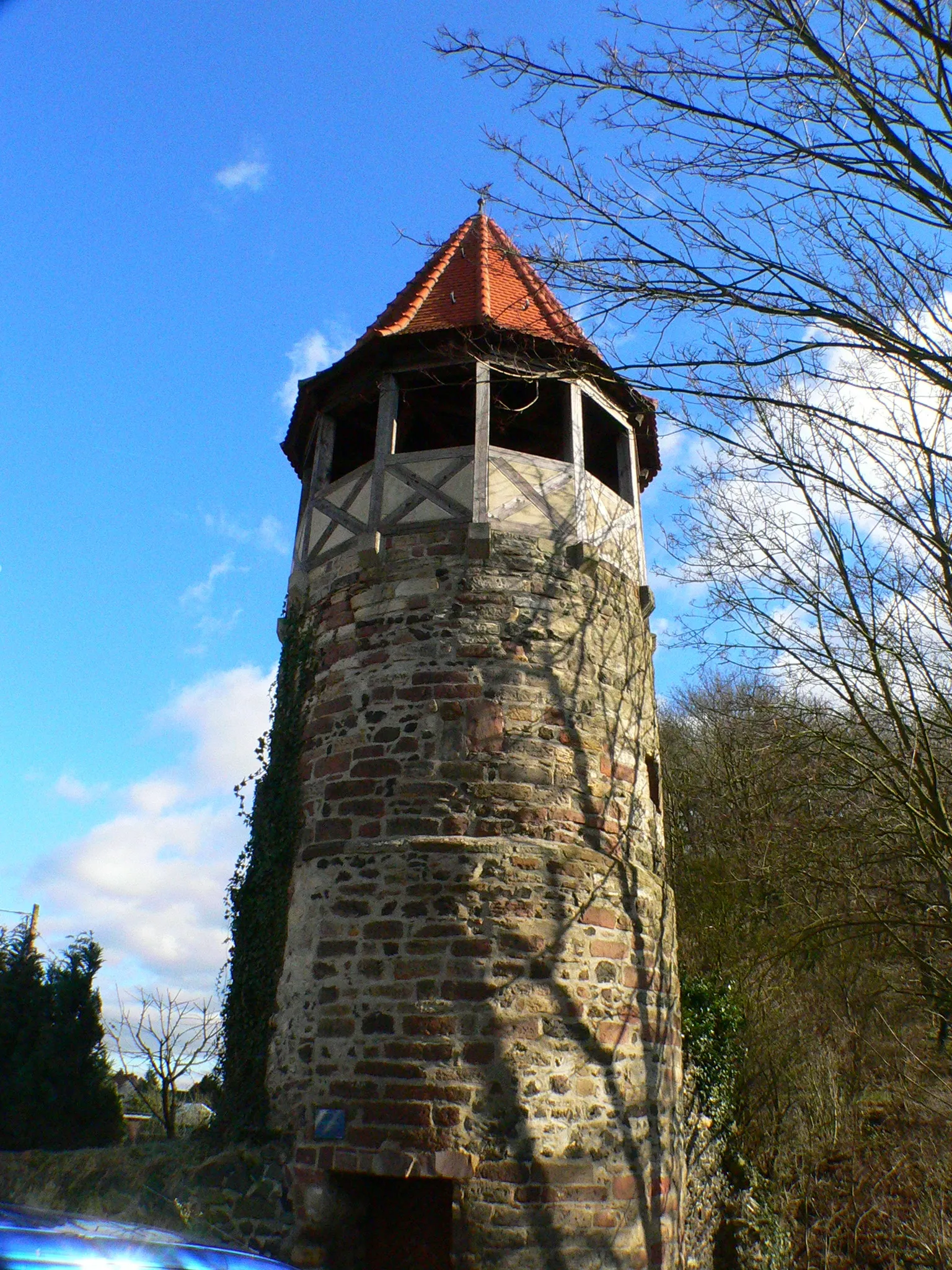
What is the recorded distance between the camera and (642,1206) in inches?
242

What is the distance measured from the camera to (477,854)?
21.2 feet

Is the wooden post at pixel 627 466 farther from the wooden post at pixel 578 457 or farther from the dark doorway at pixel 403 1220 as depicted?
the dark doorway at pixel 403 1220

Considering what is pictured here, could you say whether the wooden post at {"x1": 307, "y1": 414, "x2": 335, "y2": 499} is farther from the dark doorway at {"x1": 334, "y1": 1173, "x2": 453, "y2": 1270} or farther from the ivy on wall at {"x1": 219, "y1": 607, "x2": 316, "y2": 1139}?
the dark doorway at {"x1": 334, "y1": 1173, "x2": 453, "y2": 1270}

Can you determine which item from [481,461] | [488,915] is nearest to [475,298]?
[481,461]

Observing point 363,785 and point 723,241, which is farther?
point 363,785

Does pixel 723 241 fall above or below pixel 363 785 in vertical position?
above

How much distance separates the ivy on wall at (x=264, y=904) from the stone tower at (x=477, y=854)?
6.2 inches

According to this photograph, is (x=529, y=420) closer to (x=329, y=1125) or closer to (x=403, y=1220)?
(x=329, y=1125)

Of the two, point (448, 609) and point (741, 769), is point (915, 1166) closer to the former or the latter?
point (741, 769)

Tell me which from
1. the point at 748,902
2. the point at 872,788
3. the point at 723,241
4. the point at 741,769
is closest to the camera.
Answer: the point at 723,241

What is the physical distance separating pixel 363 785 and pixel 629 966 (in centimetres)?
240

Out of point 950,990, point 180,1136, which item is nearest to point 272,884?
point 180,1136

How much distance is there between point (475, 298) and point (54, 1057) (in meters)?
9.00

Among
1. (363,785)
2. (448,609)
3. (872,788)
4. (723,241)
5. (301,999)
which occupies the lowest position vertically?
(301,999)
